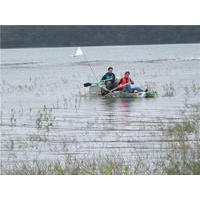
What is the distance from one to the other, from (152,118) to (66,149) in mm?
5774

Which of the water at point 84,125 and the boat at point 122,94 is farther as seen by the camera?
the boat at point 122,94

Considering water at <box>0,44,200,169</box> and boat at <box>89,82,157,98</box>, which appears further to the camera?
boat at <box>89,82,157,98</box>

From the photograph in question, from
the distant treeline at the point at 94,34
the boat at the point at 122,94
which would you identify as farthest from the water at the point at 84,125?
the distant treeline at the point at 94,34

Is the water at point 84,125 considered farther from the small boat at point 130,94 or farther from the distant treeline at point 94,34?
the distant treeline at point 94,34

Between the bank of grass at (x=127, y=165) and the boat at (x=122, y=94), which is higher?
the boat at (x=122, y=94)

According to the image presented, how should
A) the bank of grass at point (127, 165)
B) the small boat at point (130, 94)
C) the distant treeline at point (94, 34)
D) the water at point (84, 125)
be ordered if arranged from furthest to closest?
the small boat at point (130, 94), the distant treeline at point (94, 34), the water at point (84, 125), the bank of grass at point (127, 165)

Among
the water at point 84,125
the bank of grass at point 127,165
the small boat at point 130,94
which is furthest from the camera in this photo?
the small boat at point 130,94

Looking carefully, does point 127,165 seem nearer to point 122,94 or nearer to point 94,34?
point 122,94

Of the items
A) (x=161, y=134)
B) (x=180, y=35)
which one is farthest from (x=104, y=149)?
(x=180, y=35)

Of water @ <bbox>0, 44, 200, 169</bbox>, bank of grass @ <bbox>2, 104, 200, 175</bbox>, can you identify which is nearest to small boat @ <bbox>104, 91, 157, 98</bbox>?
water @ <bbox>0, 44, 200, 169</bbox>

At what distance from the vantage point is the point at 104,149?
14.3 metres

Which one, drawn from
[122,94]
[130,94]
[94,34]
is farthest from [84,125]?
[94,34]

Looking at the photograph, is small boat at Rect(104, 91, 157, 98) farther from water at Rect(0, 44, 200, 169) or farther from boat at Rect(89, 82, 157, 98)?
water at Rect(0, 44, 200, 169)

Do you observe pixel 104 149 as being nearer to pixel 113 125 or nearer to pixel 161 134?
pixel 161 134
